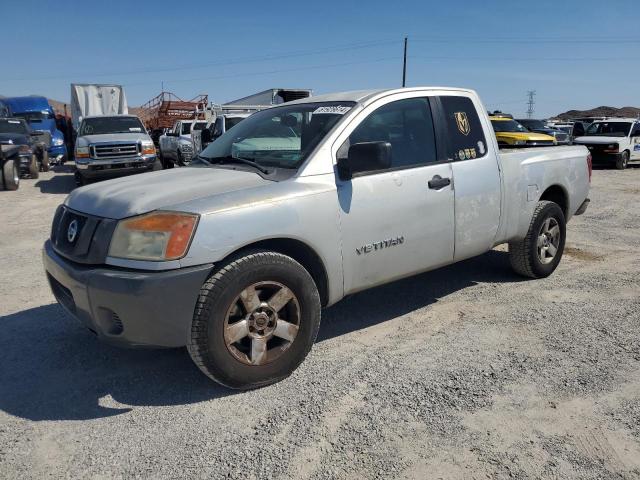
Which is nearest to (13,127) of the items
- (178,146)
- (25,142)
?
(25,142)

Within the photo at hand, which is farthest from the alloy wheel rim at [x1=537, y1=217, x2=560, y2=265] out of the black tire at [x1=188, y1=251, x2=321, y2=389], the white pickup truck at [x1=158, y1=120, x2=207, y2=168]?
the white pickup truck at [x1=158, y1=120, x2=207, y2=168]

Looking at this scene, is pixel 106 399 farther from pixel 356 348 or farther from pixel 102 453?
pixel 356 348

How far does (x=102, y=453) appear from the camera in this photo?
261cm

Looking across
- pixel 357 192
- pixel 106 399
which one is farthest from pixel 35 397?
pixel 357 192

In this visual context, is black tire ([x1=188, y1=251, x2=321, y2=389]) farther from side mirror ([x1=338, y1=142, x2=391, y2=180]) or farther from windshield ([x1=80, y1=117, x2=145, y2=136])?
windshield ([x1=80, y1=117, x2=145, y2=136])

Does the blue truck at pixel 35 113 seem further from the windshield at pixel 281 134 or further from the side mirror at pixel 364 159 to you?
the side mirror at pixel 364 159

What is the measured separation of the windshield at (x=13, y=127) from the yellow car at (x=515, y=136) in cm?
1482

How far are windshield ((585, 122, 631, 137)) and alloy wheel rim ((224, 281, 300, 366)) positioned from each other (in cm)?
2009

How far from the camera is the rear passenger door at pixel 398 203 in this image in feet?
11.5

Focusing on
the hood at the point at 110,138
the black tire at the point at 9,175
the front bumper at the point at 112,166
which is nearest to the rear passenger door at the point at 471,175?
the front bumper at the point at 112,166

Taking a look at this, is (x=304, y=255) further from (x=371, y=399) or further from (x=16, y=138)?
(x=16, y=138)

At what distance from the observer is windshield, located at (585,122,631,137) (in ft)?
63.9

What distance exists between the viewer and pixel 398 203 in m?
3.71

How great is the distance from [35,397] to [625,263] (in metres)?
5.83
